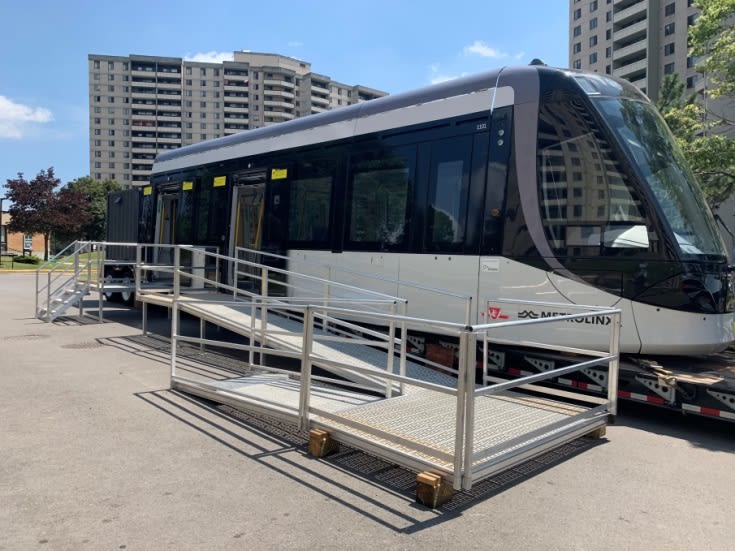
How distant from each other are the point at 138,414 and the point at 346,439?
8.37ft

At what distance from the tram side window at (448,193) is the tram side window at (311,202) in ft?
6.50

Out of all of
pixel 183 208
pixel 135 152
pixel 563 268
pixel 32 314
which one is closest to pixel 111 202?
pixel 32 314

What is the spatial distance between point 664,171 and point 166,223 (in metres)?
A: 10.3

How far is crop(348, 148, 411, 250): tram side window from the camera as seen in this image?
789 centimetres

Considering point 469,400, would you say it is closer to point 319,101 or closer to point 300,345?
point 300,345

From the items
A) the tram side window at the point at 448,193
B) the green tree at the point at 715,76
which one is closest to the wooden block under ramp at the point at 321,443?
the tram side window at the point at 448,193

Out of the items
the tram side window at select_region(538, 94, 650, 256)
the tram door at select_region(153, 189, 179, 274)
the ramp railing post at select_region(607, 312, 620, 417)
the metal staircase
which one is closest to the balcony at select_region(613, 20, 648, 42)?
the tram door at select_region(153, 189, 179, 274)

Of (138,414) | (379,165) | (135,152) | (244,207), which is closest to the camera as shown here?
(138,414)

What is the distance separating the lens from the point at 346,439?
15.8ft

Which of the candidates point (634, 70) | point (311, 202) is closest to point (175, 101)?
point (634, 70)

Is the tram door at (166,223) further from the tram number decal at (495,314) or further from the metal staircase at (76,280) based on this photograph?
the tram number decal at (495,314)

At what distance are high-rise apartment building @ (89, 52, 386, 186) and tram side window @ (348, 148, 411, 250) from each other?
13064 centimetres

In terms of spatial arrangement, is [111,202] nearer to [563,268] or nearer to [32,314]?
[32,314]

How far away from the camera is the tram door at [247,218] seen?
10422 mm
